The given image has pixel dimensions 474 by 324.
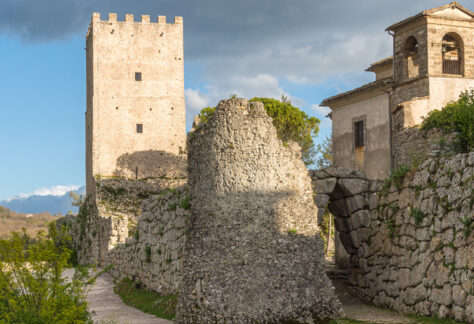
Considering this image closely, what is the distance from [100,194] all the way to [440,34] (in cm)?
1767

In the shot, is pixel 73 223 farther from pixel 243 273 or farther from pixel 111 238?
pixel 243 273

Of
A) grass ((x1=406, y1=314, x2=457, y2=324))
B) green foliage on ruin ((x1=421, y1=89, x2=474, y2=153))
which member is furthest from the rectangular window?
grass ((x1=406, y1=314, x2=457, y2=324))

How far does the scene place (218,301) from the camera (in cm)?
1059

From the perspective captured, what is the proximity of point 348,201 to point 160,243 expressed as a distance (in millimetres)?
4777

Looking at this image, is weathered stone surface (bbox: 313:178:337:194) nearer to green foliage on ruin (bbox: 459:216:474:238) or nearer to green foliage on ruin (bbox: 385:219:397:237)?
green foliage on ruin (bbox: 385:219:397:237)

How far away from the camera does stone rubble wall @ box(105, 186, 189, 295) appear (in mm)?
14953

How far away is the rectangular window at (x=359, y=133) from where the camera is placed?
26812 millimetres

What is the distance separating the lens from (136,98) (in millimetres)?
37906

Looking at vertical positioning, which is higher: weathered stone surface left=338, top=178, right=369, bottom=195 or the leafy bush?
weathered stone surface left=338, top=178, right=369, bottom=195

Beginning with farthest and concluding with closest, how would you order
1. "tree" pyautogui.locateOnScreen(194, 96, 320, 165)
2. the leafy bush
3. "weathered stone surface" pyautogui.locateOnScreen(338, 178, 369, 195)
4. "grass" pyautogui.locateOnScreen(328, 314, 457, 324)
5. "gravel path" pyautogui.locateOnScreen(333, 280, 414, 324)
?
1. "tree" pyautogui.locateOnScreen(194, 96, 320, 165)
2. "weathered stone surface" pyautogui.locateOnScreen(338, 178, 369, 195)
3. "gravel path" pyautogui.locateOnScreen(333, 280, 414, 324)
4. "grass" pyautogui.locateOnScreen(328, 314, 457, 324)
5. the leafy bush

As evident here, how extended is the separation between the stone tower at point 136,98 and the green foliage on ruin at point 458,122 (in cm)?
1923

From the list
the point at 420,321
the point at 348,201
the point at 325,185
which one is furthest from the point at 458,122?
the point at 420,321

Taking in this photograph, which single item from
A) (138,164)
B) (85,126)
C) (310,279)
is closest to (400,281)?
(310,279)

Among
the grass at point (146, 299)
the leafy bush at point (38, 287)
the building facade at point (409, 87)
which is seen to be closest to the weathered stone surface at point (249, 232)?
the leafy bush at point (38, 287)
